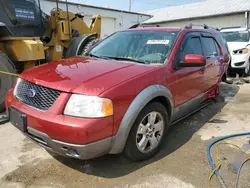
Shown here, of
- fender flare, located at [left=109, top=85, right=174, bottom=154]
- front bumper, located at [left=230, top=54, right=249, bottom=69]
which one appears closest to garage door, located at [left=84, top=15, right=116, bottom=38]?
front bumper, located at [left=230, top=54, right=249, bottom=69]

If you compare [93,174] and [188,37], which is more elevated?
[188,37]

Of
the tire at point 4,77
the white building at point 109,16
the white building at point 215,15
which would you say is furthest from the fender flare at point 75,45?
the white building at point 215,15

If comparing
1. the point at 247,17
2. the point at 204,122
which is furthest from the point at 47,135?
the point at 247,17

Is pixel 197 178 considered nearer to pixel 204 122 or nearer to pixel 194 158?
pixel 194 158

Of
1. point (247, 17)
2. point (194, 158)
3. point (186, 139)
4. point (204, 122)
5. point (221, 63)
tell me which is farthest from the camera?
point (247, 17)

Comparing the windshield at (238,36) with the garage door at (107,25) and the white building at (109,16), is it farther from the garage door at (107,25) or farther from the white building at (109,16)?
the garage door at (107,25)

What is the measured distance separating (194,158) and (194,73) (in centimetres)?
131

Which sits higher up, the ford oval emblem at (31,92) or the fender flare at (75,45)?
the fender flare at (75,45)

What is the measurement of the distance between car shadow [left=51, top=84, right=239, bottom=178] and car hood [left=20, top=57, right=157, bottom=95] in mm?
1012

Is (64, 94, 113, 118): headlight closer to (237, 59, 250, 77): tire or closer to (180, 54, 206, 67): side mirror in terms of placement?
(180, 54, 206, 67): side mirror

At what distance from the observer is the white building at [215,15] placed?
68.4 feet

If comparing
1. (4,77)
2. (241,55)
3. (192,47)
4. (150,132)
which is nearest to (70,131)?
(150,132)

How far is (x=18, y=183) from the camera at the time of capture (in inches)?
105

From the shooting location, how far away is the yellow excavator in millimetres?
4611
